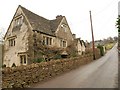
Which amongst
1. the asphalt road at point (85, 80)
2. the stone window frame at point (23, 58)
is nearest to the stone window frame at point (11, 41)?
the stone window frame at point (23, 58)

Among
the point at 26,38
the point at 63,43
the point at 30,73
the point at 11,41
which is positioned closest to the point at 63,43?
the point at 63,43

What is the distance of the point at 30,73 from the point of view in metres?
11.9

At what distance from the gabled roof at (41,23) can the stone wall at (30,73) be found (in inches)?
350

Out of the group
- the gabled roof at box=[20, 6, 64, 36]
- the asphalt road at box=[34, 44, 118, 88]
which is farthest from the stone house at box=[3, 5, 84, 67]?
the asphalt road at box=[34, 44, 118, 88]

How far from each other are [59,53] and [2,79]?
1683 cm

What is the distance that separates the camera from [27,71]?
11.7 meters

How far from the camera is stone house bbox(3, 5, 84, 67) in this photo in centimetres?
2259

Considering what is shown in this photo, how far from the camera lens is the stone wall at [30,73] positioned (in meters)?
9.90

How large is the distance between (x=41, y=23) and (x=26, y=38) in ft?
16.2

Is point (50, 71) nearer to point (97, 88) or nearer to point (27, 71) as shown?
point (27, 71)

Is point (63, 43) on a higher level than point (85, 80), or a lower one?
higher

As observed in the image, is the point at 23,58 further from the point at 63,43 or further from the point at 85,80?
the point at 85,80

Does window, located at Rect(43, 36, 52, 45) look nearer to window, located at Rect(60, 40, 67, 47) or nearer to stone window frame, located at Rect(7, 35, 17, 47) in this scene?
window, located at Rect(60, 40, 67, 47)

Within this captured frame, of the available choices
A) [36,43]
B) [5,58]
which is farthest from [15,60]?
[36,43]
